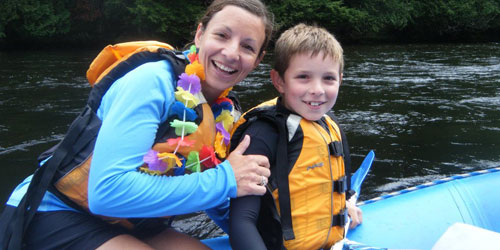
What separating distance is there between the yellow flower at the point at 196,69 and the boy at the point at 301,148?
0.27m

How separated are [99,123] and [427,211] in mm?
1847

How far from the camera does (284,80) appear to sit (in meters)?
1.81

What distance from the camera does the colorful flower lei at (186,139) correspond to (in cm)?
148

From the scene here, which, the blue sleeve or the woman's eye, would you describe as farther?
the woman's eye

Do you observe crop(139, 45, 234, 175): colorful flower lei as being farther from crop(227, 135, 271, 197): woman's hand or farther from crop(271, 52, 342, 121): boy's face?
crop(271, 52, 342, 121): boy's face

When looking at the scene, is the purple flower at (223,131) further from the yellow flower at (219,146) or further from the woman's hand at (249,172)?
the woman's hand at (249,172)

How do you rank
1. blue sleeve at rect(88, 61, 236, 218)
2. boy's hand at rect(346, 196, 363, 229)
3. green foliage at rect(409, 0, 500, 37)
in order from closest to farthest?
blue sleeve at rect(88, 61, 236, 218) → boy's hand at rect(346, 196, 363, 229) → green foliage at rect(409, 0, 500, 37)

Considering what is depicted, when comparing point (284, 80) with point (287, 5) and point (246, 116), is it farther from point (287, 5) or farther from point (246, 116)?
point (287, 5)

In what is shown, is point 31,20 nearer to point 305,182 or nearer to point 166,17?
point 166,17

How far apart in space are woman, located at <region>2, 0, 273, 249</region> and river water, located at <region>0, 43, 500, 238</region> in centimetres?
164

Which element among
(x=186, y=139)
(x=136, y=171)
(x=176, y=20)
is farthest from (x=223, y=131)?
(x=176, y=20)

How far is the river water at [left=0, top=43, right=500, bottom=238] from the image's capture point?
14.0ft

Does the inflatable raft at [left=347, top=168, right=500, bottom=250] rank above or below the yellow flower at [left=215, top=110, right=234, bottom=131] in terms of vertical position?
below

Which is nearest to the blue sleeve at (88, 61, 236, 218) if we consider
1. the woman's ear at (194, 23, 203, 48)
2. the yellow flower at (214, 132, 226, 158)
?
the yellow flower at (214, 132, 226, 158)
